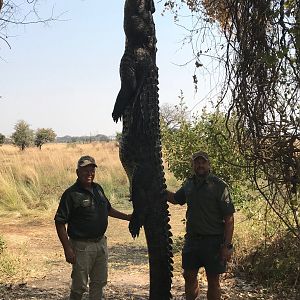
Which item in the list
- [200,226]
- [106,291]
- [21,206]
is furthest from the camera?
[21,206]

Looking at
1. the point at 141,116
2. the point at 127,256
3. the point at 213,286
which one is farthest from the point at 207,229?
the point at 127,256

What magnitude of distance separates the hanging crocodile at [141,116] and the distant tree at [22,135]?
4561 centimetres

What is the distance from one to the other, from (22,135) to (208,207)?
48.6 metres

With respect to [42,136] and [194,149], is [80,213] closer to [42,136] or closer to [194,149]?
[194,149]

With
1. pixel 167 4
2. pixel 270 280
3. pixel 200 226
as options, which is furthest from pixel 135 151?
pixel 270 280

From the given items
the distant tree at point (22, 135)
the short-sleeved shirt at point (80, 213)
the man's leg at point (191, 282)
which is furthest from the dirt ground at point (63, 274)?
the distant tree at point (22, 135)

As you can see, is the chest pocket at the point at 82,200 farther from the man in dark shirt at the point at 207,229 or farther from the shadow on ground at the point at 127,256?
the shadow on ground at the point at 127,256

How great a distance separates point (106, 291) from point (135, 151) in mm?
2961

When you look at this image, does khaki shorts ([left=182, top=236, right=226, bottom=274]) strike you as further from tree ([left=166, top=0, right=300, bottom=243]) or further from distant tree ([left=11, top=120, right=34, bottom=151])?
distant tree ([left=11, top=120, right=34, bottom=151])

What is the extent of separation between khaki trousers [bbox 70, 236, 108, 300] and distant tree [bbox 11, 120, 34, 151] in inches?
1771

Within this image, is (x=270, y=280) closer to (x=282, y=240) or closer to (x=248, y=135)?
(x=282, y=240)

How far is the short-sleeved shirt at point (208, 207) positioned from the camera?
4.52 meters

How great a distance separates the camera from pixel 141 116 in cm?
392

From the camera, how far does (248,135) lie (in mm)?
4176
